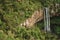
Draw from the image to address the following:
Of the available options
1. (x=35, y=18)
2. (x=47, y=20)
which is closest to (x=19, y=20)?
(x=35, y=18)

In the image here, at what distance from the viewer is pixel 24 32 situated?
12203 millimetres

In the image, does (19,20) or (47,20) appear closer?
(19,20)

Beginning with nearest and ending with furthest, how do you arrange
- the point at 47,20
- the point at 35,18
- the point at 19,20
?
the point at 19,20, the point at 35,18, the point at 47,20

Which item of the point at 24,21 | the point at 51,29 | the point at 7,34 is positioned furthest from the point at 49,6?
the point at 7,34

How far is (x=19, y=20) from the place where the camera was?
12484mm

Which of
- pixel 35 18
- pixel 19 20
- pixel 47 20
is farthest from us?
pixel 47 20

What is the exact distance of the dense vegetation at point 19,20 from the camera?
11.7 metres

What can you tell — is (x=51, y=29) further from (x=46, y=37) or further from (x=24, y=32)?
(x=24, y=32)

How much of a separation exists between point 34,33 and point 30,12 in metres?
1.13

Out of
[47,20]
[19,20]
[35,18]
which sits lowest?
[47,20]

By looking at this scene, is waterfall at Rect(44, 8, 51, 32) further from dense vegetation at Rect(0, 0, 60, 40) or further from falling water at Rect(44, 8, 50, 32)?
dense vegetation at Rect(0, 0, 60, 40)

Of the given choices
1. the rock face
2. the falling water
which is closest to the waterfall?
the falling water

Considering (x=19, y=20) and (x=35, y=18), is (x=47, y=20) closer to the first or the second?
(x=35, y=18)

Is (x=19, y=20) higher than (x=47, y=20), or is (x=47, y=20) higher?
(x=19, y=20)
